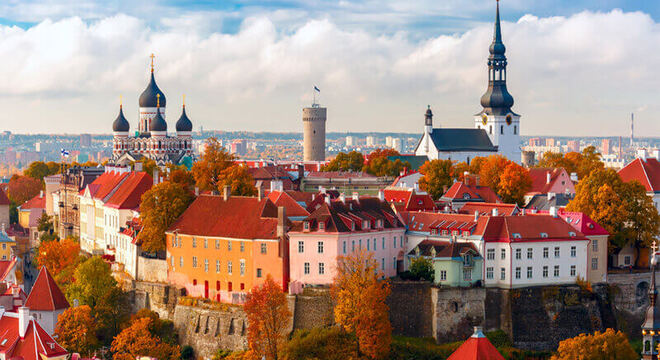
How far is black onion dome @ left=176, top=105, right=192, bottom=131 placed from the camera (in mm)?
176500

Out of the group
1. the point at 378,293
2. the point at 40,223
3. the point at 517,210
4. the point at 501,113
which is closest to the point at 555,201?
the point at 517,210

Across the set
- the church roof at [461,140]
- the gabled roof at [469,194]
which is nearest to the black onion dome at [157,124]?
the church roof at [461,140]

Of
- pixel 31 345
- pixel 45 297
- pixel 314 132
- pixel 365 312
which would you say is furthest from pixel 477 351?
pixel 314 132

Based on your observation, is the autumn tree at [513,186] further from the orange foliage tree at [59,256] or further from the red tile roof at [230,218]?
the orange foliage tree at [59,256]

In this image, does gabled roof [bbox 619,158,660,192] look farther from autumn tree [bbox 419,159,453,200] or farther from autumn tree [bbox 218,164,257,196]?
autumn tree [bbox 218,164,257,196]

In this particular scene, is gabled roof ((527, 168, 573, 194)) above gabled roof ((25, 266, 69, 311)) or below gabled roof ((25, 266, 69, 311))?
above

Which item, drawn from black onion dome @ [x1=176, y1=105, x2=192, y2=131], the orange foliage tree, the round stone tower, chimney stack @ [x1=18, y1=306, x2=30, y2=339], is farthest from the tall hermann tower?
chimney stack @ [x1=18, y1=306, x2=30, y2=339]

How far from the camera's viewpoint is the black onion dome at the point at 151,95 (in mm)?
177125

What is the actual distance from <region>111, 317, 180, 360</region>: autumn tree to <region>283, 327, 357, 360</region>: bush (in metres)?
9.18

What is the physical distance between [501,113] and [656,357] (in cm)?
11989

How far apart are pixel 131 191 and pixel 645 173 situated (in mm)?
45827

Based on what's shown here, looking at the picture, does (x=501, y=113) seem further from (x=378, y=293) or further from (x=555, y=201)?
(x=378, y=293)

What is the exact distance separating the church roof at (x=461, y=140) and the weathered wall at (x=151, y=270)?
81795 mm

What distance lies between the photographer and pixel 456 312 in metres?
75.9
